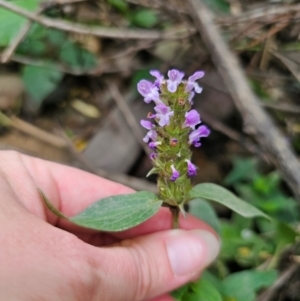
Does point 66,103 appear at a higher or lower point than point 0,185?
higher

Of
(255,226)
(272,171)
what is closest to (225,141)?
(272,171)

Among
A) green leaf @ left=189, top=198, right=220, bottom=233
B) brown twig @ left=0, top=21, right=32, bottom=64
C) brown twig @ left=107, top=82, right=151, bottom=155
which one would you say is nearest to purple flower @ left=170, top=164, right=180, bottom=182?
green leaf @ left=189, top=198, right=220, bottom=233

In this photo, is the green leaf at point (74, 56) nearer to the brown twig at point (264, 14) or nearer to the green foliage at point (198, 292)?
the brown twig at point (264, 14)

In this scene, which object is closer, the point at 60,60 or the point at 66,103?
the point at 60,60

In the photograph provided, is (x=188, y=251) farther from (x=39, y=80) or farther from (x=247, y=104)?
(x=39, y=80)

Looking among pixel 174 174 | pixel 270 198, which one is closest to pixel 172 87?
pixel 174 174

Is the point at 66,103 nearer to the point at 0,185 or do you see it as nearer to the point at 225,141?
the point at 225,141

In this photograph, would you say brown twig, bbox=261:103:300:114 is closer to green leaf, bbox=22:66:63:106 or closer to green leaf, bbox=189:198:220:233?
green leaf, bbox=189:198:220:233
